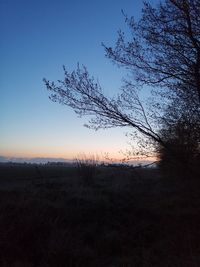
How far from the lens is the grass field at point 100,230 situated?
1316 cm

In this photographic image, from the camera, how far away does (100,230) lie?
17906 millimetres

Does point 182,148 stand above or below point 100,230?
above

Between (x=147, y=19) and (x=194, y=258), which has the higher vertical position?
(x=147, y=19)

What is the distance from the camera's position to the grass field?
43.2 feet

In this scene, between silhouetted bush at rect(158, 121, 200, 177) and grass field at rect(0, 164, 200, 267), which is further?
silhouetted bush at rect(158, 121, 200, 177)

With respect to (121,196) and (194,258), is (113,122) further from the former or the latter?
(121,196)

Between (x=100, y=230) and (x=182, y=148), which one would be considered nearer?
(x=182, y=148)

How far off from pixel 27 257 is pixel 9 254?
504 mm

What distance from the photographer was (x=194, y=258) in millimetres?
11508

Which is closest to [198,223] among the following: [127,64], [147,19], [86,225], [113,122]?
[86,225]

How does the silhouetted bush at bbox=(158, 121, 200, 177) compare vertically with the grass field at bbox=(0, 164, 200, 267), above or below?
above

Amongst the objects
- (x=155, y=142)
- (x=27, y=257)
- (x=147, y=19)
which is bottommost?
(x=27, y=257)

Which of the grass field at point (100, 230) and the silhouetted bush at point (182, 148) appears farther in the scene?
the silhouetted bush at point (182, 148)

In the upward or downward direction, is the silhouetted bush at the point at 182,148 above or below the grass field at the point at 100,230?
above
